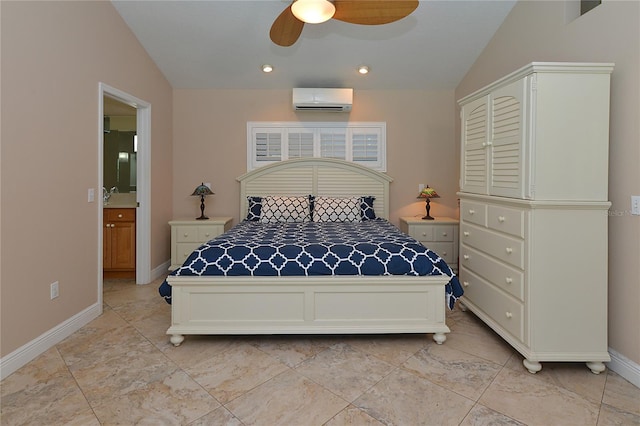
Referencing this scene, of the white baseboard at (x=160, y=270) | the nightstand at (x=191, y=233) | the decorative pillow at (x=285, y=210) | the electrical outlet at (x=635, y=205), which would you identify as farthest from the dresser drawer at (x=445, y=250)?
the white baseboard at (x=160, y=270)

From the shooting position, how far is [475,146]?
289 centimetres

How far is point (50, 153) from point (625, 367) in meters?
3.96

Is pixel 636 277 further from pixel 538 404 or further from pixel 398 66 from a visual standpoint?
pixel 398 66

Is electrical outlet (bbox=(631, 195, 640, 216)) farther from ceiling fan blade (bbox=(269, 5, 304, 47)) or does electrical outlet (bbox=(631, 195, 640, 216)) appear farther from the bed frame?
ceiling fan blade (bbox=(269, 5, 304, 47))

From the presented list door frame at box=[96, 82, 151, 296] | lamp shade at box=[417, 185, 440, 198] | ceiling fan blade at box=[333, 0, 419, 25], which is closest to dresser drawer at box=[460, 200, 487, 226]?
lamp shade at box=[417, 185, 440, 198]

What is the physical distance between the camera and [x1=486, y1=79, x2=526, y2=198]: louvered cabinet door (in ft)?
7.41

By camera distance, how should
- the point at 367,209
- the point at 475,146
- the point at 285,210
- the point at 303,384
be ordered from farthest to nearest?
the point at 367,209 → the point at 285,210 → the point at 475,146 → the point at 303,384

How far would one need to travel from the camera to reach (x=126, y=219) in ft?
13.4

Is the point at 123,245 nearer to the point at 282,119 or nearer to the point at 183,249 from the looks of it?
the point at 183,249

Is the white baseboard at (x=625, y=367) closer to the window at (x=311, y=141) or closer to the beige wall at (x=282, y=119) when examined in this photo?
the beige wall at (x=282, y=119)

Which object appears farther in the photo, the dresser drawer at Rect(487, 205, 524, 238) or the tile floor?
the dresser drawer at Rect(487, 205, 524, 238)

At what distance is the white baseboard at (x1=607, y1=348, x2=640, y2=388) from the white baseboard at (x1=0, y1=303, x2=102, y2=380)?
3.66 m

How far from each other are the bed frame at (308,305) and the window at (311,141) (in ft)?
8.32

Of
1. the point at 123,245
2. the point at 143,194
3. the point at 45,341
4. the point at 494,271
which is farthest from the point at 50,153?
the point at 494,271
